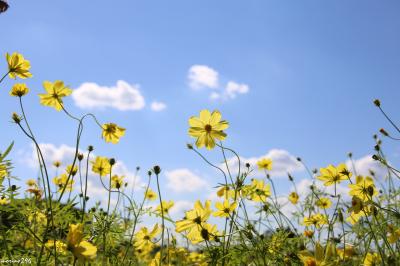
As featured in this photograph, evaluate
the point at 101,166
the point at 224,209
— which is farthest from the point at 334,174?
the point at 101,166

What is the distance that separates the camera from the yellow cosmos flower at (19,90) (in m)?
2.07

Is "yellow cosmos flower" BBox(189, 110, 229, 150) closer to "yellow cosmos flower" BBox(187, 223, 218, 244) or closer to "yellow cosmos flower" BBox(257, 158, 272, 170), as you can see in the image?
"yellow cosmos flower" BBox(187, 223, 218, 244)

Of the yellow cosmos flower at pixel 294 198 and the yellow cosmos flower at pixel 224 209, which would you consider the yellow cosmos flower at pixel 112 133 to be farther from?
the yellow cosmos flower at pixel 294 198

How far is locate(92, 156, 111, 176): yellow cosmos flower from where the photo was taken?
2.78m

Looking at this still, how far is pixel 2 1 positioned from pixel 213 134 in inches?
191

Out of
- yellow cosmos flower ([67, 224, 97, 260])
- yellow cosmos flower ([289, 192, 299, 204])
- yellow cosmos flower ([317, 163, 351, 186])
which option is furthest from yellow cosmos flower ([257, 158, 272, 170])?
yellow cosmos flower ([67, 224, 97, 260])

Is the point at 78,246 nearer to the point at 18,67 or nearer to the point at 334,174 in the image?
the point at 18,67

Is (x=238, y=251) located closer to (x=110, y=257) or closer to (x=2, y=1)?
(x=110, y=257)

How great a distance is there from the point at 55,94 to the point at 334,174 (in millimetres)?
1778

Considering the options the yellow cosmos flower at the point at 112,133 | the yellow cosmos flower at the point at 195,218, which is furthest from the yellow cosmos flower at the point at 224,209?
the yellow cosmos flower at the point at 112,133

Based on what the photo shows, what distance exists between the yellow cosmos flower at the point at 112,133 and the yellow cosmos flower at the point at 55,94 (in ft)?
0.93

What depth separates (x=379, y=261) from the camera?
199 centimetres

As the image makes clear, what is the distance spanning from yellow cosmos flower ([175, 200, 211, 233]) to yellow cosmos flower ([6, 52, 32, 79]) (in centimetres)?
110

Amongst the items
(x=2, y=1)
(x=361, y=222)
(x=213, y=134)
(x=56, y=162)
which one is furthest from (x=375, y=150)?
(x=2, y=1)
